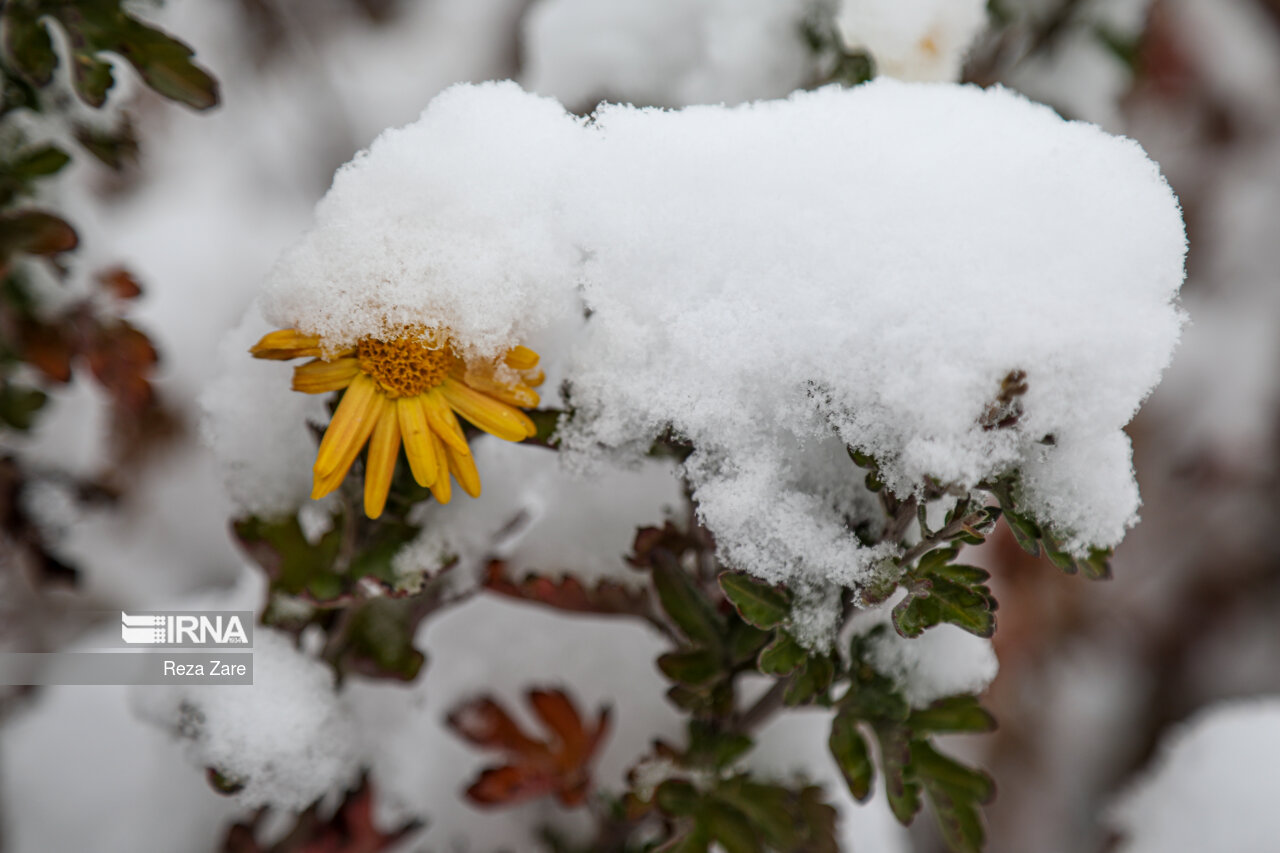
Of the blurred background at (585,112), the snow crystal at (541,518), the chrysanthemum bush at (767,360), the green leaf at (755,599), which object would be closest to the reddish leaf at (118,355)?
the blurred background at (585,112)

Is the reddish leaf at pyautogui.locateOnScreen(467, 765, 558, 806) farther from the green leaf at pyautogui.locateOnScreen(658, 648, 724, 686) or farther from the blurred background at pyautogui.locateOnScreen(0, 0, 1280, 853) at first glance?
the blurred background at pyautogui.locateOnScreen(0, 0, 1280, 853)

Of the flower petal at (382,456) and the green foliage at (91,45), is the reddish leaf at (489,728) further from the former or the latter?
the green foliage at (91,45)

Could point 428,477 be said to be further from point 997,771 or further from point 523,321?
point 997,771

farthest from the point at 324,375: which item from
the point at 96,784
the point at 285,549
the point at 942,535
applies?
the point at 96,784

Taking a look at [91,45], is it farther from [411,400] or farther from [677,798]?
[677,798]

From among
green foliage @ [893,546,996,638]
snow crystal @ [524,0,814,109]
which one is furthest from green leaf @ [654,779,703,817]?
snow crystal @ [524,0,814,109]

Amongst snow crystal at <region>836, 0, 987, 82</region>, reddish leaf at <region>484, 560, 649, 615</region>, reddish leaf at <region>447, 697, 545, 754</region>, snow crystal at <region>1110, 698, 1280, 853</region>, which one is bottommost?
snow crystal at <region>1110, 698, 1280, 853</region>
